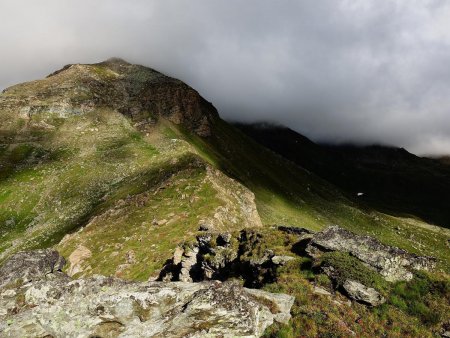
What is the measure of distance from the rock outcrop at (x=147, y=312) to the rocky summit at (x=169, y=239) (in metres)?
0.06

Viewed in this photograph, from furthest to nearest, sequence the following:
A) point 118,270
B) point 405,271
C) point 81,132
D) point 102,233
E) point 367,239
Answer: point 81,132, point 102,233, point 118,270, point 367,239, point 405,271

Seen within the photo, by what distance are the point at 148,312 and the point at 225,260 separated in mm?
15693

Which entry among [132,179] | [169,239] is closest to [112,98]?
[132,179]

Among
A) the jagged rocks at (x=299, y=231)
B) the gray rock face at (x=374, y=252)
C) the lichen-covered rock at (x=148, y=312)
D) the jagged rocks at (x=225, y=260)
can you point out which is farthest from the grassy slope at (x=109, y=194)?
the lichen-covered rock at (x=148, y=312)

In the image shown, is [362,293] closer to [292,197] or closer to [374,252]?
[374,252]

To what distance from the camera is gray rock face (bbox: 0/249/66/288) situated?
31.7 meters

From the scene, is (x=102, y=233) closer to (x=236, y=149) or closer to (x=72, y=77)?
(x=236, y=149)

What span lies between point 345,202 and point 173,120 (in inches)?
3041

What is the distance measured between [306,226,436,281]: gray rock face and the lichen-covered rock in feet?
27.0

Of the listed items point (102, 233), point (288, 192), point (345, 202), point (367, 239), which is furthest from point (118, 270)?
point (345, 202)

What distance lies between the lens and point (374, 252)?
83.5 ft

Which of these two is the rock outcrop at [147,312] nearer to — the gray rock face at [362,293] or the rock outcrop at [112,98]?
the gray rock face at [362,293]

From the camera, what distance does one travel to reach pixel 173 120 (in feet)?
456

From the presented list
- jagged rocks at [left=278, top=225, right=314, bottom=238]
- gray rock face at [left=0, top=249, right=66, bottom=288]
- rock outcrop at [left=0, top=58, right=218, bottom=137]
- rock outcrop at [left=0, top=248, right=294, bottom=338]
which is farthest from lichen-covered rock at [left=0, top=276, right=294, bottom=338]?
rock outcrop at [left=0, top=58, right=218, bottom=137]
